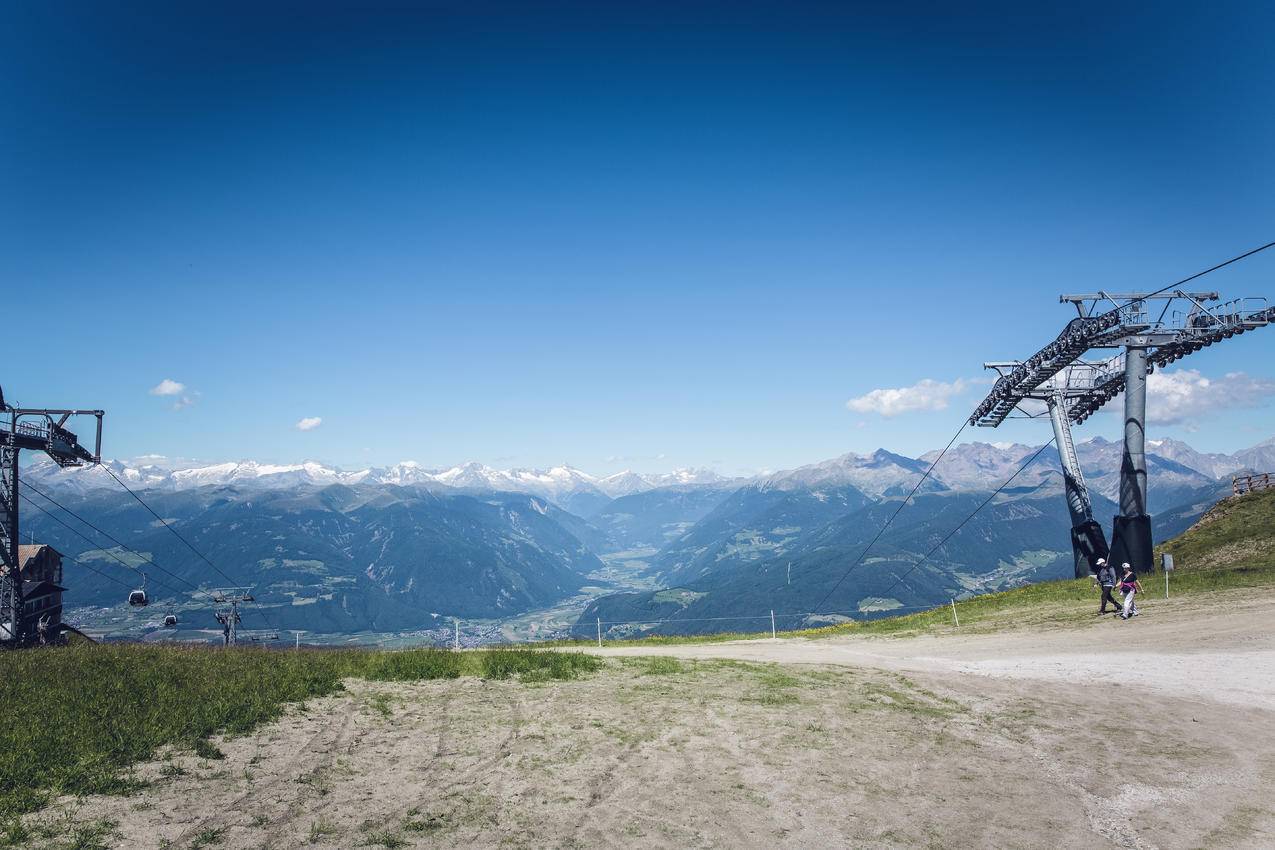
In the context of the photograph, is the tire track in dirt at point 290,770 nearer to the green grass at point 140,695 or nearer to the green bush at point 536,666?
the green grass at point 140,695

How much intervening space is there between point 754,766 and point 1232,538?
186 feet

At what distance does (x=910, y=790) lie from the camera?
13.4m

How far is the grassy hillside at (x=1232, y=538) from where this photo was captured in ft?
152

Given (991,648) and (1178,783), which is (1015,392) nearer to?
(991,648)

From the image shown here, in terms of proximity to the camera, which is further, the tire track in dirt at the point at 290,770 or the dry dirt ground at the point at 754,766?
the dry dirt ground at the point at 754,766

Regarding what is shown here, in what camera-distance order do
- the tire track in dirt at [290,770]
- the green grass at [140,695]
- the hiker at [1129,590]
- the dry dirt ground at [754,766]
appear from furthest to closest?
the hiker at [1129,590] → the green grass at [140,695] → the dry dirt ground at [754,766] → the tire track in dirt at [290,770]

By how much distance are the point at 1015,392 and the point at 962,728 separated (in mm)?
45855

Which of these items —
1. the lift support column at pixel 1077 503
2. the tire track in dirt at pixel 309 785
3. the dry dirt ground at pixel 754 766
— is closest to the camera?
the tire track in dirt at pixel 309 785

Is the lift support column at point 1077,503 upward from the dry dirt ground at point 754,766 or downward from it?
upward

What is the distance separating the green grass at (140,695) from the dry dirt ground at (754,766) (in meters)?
0.76

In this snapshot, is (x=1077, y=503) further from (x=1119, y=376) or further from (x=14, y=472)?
(x=14, y=472)

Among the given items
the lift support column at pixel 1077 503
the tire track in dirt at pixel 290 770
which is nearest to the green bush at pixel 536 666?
the tire track in dirt at pixel 290 770

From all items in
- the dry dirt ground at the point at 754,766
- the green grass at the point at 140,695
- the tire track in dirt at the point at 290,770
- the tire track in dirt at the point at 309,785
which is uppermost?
the green grass at the point at 140,695

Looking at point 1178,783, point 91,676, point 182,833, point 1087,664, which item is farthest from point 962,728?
point 91,676
